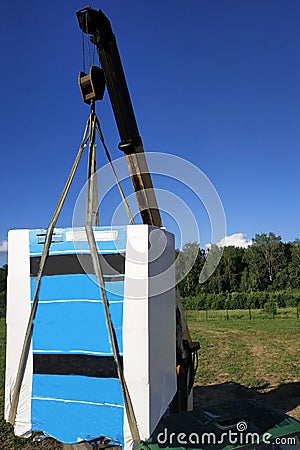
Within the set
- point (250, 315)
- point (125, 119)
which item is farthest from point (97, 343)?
point (250, 315)

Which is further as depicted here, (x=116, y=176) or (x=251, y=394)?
(x=251, y=394)

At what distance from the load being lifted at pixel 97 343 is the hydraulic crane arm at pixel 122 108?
53.1 inches

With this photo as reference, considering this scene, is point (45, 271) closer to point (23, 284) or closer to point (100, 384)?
point (23, 284)

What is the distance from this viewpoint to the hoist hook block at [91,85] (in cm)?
548

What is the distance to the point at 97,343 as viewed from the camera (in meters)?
4.19

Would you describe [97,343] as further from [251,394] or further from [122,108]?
[251,394]

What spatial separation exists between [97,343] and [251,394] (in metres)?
7.02

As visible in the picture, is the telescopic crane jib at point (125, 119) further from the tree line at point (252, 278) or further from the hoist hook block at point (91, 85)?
the tree line at point (252, 278)

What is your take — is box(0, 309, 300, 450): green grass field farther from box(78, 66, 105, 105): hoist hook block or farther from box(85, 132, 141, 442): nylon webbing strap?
box(78, 66, 105, 105): hoist hook block

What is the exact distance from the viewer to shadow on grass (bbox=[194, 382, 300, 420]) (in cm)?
930

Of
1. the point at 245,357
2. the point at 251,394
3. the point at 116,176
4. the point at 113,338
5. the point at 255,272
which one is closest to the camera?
the point at 113,338

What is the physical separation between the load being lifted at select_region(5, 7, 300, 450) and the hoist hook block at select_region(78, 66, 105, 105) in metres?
1.15

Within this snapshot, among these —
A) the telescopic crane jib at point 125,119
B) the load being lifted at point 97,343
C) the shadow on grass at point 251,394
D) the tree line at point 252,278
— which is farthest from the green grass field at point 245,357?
the tree line at point 252,278

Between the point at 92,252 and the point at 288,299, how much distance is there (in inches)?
1277
